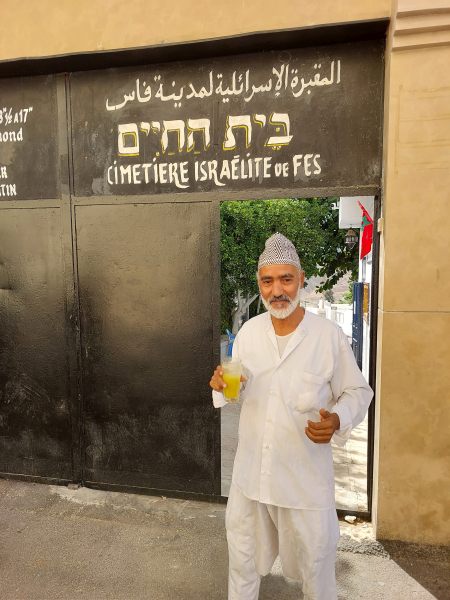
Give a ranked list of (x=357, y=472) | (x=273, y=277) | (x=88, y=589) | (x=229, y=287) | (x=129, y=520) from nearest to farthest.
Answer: (x=273, y=277), (x=88, y=589), (x=129, y=520), (x=357, y=472), (x=229, y=287)

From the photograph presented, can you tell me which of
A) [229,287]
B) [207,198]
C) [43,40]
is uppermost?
[43,40]

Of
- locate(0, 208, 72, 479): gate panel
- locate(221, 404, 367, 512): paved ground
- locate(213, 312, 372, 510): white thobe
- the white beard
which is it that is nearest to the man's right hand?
locate(213, 312, 372, 510): white thobe

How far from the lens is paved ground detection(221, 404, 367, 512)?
13.4 feet

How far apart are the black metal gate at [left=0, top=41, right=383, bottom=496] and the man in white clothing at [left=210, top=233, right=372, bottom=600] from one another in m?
1.41

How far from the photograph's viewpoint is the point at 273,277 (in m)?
2.38

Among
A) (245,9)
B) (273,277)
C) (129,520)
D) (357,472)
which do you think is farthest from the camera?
(357,472)

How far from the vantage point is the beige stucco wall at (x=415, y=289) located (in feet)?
10.1

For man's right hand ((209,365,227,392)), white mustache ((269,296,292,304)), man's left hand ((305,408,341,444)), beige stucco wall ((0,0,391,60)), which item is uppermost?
beige stucco wall ((0,0,391,60))

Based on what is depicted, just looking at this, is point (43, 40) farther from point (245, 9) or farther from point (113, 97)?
point (245, 9)

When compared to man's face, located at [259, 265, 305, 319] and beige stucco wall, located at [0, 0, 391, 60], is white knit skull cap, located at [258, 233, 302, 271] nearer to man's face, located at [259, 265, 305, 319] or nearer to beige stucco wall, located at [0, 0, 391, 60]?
man's face, located at [259, 265, 305, 319]

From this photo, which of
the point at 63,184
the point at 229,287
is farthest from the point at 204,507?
the point at 229,287

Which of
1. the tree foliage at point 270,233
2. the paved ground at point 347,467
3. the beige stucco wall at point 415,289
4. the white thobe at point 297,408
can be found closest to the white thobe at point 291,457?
the white thobe at point 297,408

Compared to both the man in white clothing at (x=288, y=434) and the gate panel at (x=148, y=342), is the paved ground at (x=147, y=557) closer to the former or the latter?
the gate panel at (x=148, y=342)

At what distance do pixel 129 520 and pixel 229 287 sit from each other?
35.6 ft
